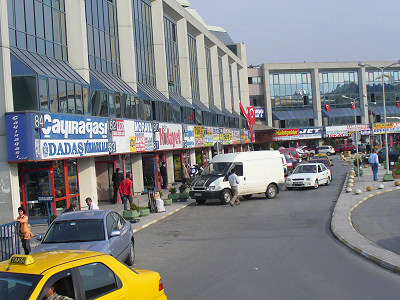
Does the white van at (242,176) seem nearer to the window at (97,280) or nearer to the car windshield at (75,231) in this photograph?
the car windshield at (75,231)

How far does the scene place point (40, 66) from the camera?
20.1m

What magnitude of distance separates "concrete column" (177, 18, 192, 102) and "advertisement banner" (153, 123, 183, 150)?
23.7 ft

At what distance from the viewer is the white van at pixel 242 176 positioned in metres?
23.6

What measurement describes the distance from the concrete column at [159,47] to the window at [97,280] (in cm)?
3249

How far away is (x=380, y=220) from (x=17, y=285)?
1403cm

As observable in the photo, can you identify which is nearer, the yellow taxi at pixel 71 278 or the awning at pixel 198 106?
the yellow taxi at pixel 71 278

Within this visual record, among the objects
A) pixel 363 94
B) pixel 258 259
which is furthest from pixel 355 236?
pixel 363 94

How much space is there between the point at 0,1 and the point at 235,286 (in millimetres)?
14580

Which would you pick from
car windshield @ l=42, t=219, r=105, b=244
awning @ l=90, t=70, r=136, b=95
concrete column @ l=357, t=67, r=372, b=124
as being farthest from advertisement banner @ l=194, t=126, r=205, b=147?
concrete column @ l=357, t=67, r=372, b=124

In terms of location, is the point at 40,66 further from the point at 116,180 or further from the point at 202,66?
the point at 202,66

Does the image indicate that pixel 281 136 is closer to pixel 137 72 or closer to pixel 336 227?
pixel 137 72

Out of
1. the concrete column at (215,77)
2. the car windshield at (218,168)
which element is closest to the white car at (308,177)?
the car windshield at (218,168)

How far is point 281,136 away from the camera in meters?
84.8

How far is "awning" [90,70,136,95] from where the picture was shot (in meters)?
25.2
